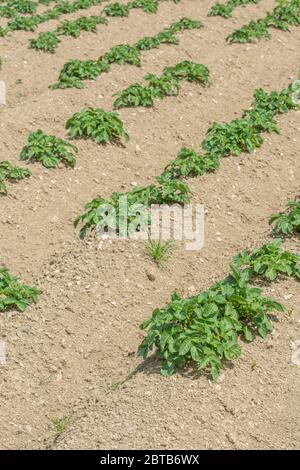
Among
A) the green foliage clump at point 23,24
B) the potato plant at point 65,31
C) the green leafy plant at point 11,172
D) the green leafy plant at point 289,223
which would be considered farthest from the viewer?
the green foliage clump at point 23,24

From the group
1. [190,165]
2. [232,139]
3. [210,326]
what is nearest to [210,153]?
[232,139]

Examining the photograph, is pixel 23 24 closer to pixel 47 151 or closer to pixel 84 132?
pixel 84 132

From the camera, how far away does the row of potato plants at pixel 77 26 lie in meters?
13.0

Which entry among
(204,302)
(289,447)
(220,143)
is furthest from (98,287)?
(220,143)

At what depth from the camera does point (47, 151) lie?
28.2 feet

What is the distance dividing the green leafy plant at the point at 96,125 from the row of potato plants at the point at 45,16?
215 inches

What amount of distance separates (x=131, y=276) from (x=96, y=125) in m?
3.04

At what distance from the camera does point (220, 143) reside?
8.97 meters

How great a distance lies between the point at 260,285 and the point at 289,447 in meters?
1.78

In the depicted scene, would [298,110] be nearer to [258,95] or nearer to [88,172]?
[258,95]

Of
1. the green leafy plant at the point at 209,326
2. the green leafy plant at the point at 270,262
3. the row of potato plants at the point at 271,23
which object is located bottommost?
the row of potato plants at the point at 271,23

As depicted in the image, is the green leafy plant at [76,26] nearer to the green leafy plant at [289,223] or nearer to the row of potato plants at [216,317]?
the green leafy plant at [289,223]

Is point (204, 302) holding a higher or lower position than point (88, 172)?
higher

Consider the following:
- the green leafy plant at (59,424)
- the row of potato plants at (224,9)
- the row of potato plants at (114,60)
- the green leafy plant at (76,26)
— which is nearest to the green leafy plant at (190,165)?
the row of potato plants at (114,60)
